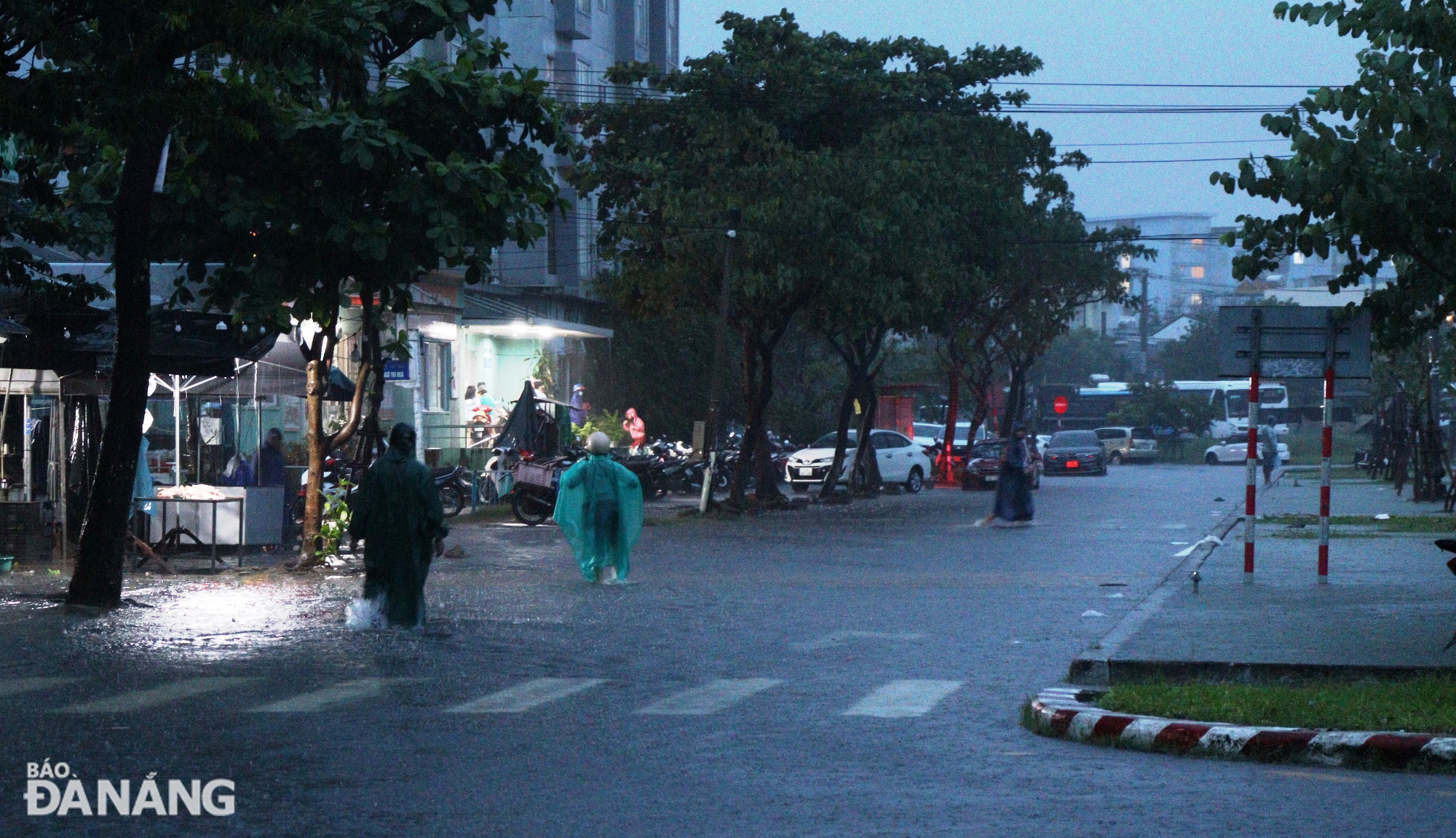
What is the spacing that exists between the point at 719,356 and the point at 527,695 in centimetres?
2346

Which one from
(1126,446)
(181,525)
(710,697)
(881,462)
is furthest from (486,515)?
(1126,446)

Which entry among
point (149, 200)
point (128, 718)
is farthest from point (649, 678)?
point (149, 200)

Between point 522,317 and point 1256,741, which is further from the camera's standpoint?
point 522,317

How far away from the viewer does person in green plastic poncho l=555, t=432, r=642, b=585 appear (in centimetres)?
1845

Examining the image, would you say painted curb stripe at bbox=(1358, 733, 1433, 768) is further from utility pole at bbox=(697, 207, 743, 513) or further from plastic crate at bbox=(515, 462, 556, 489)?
utility pole at bbox=(697, 207, 743, 513)

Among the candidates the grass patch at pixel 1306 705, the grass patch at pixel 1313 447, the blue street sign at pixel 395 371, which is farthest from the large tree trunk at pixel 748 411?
the grass patch at pixel 1313 447

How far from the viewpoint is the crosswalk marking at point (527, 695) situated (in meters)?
10.2

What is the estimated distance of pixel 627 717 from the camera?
9859mm

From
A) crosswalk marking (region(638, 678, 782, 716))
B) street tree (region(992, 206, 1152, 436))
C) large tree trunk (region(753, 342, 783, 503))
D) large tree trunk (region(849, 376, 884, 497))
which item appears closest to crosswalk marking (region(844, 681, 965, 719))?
crosswalk marking (region(638, 678, 782, 716))

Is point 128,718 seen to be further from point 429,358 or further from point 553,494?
point 429,358

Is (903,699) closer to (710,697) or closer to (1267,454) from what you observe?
(710,697)

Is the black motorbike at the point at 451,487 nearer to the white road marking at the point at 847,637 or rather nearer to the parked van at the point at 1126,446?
the white road marking at the point at 847,637

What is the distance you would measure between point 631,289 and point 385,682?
25450mm

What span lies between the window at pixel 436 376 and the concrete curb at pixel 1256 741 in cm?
3068
